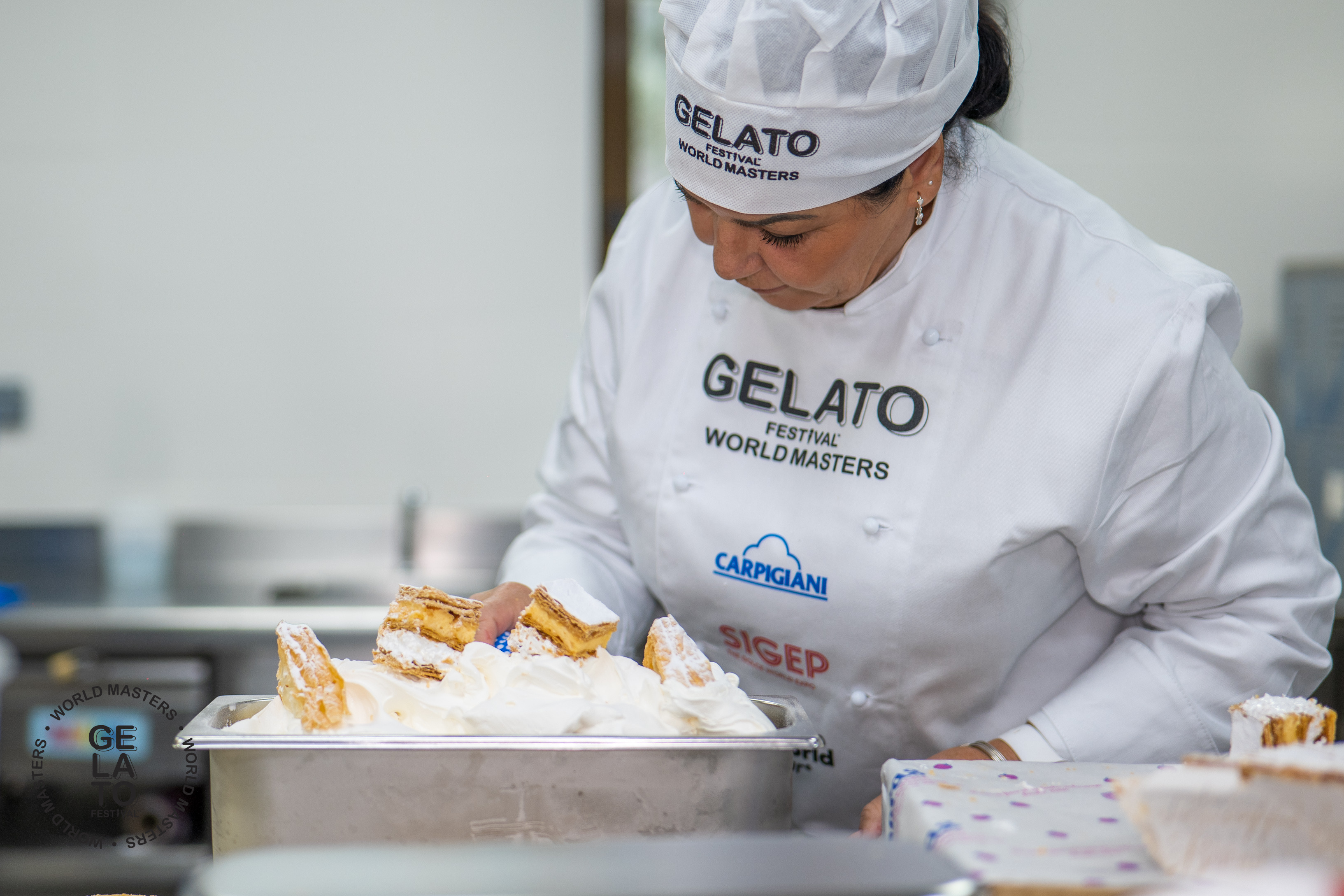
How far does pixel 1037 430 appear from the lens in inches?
45.7

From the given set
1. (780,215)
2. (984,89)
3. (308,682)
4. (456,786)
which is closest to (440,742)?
(456,786)

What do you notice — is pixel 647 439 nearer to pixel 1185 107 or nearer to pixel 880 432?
pixel 880 432

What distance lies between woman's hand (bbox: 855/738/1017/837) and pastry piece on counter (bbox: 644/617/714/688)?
17cm

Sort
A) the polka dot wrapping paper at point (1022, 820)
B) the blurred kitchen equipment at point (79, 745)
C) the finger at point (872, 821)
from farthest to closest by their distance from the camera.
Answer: the blurred kitchen equipment at point (79, 745) < the finger at point (872, 821) < the polka dot wrapping paper at point (1022, 820)

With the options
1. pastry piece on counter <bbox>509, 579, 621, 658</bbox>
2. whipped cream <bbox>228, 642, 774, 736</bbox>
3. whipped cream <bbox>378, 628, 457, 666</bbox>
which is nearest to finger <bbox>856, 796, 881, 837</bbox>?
whipped cream <bbox>228, 642, 774, 736</bbox>

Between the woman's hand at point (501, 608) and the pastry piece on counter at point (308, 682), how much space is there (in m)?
0.22

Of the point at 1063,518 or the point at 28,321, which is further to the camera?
the point at 28,321

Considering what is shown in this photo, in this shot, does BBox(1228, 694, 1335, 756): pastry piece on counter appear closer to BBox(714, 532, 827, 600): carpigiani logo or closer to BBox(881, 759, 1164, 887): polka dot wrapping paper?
BBox(881, 759, 1164, 887): polka dot wrapping paper

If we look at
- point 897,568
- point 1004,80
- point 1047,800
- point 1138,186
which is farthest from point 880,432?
point 1138,186

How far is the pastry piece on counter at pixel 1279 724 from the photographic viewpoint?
A: 2.53 feet

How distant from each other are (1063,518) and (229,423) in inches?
96.7

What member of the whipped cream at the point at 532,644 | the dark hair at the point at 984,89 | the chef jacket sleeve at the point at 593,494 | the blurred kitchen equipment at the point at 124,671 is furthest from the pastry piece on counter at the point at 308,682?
the blurred kitchen equipment at the point at 124,671

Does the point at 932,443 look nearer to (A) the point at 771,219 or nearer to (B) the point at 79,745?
(A) the point at 771,219

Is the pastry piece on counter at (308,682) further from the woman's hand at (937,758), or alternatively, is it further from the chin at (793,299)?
the chin at (793,299)
